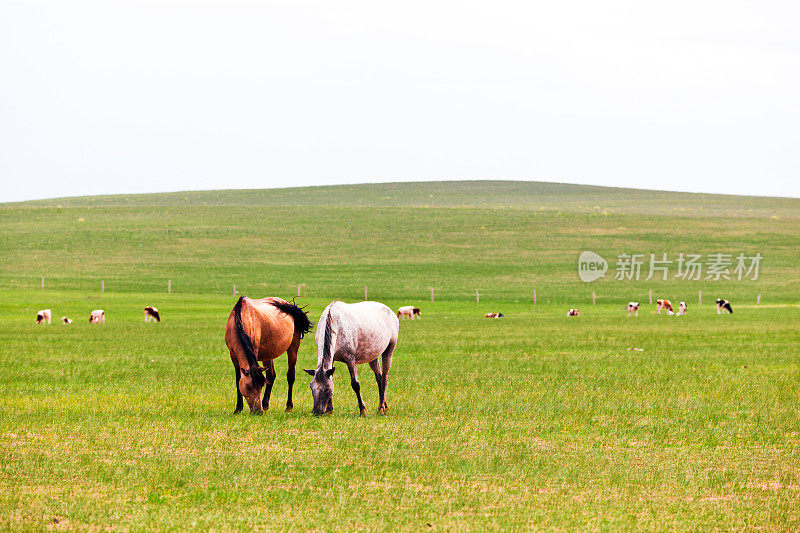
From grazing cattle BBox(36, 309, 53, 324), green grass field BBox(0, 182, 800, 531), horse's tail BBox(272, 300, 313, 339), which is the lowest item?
grazing cattle BBox(36, 309, 53, 324)

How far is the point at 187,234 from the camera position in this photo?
348 feet

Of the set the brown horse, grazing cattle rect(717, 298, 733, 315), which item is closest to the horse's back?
the brown horse

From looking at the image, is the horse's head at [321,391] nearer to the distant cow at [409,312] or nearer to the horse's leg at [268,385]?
the horse's leg at [268,385]

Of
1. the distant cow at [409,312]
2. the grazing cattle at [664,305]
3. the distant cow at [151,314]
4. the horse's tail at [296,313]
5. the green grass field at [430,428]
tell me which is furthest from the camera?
the grazing cattle at [664,305]

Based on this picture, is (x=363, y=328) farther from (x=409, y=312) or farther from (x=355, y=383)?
(x=409, y=312)

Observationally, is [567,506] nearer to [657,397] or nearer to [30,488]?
[30,488]

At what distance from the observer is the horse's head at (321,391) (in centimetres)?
1584

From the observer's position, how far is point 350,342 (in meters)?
16.4

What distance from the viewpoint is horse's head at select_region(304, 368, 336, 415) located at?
15.8m

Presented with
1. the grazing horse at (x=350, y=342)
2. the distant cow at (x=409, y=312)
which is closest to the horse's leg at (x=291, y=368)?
the grazing horse at (x=350, y=342)

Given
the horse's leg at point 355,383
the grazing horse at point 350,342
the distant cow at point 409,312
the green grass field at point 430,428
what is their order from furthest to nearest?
the distant cow at point 409,312 < the horse's leg at point 355,383 < the grazing horse at point 350,342 < the green grass field at point 430,428

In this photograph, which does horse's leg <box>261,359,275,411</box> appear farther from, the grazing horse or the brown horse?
the grazing horse

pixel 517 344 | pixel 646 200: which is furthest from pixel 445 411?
pixel 646 200

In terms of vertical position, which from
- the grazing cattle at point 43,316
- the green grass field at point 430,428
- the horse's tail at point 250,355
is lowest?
the grazing cattle at point 43,316
